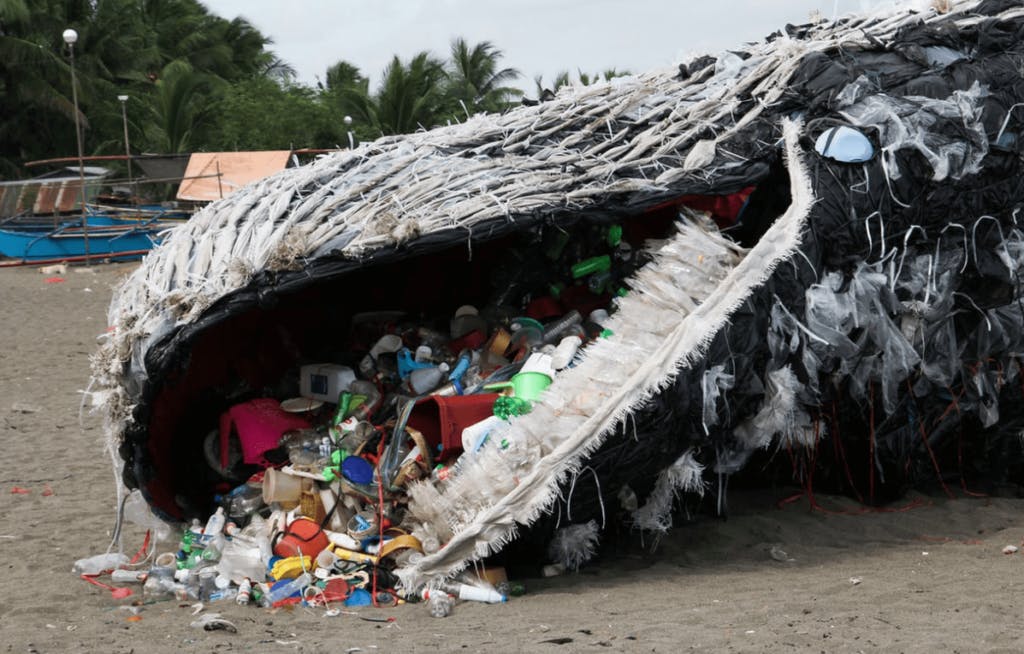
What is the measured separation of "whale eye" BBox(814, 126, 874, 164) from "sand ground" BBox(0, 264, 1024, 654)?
1706mm

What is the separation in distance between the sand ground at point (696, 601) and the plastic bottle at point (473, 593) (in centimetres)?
6

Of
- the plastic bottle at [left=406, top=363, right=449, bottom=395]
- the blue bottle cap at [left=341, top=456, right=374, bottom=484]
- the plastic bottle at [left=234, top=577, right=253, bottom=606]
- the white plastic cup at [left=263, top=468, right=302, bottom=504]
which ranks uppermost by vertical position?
the plastic bottle at [left=406, top=363, right=449, bottom=395]

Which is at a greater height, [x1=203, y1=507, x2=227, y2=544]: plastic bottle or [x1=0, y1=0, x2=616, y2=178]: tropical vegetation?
[x1=0, y1=0, x2=616, y2=178]: tropical vegetation

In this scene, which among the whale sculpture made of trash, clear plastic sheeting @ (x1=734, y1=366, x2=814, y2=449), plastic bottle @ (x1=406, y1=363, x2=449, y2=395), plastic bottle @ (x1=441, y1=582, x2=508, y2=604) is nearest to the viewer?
plastic bottle @ (x1=441, y1=582, x2=508, y2=604)

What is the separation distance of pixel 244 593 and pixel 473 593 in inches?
A: 38.3

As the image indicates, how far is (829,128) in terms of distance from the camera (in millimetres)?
5555

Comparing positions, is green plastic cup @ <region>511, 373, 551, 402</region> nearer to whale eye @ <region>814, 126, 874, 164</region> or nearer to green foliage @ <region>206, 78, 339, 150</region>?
whale eye @ <region>814, 126, 874, 164</region>

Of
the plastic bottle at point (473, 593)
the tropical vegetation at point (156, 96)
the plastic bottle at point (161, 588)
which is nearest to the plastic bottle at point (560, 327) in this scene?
the plastic bottle at point (473, 593)

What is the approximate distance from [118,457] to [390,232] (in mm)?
1826

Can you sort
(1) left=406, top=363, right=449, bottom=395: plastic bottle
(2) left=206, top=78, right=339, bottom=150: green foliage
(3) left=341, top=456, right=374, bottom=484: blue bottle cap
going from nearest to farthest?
1. (3) left=341, top=456, right=374, bottom=484: blue bottle cap
2. (1) left=406, top=363, right=449, bottom=395: plastic bottle
3. (2) left=206, top=78, right=339, bottom=150: green foliage

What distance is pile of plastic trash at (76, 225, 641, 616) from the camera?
5.02 m

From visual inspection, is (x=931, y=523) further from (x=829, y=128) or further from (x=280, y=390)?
(x=280, y=390)

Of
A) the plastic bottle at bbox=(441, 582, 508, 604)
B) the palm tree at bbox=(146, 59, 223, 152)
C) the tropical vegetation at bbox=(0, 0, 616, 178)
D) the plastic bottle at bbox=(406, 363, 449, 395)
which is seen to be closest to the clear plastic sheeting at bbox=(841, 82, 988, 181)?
the plastic bottle at bbox=(406, 363, 449, 395)

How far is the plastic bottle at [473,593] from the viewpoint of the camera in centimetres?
471
